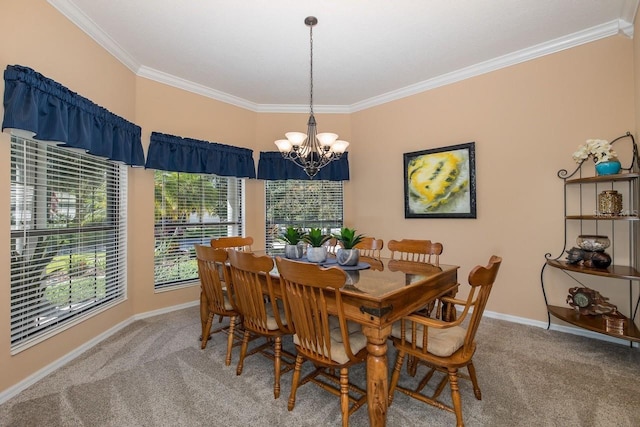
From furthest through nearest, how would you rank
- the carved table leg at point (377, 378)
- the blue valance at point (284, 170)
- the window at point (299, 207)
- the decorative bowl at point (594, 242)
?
1. the window at point (299, 207)
2. the blue valance at point (284, 170)
3. the decorative bowl at point (594, 242)
4. the carved table leg at point (377, 378)

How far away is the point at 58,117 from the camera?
2275 mm

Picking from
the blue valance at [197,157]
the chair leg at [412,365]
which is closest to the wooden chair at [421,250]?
the chair leg at [412,365]

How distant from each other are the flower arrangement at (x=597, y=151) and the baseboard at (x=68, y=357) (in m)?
Result: 4.63

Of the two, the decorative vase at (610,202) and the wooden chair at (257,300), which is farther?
the decorative vase at (610,202)

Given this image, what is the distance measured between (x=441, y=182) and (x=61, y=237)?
394 cm

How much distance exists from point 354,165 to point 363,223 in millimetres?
917

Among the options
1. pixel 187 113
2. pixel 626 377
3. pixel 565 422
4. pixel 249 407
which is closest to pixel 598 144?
pixel 626 377

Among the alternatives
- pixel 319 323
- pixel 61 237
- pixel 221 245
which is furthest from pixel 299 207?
pixel 319 323

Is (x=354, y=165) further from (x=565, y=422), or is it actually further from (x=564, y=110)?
(x=565, y=422)

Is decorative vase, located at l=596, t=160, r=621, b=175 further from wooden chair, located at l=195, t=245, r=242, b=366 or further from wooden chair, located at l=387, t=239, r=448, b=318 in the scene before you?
wooden chair, located at l=195, t=245, r=242, b=366

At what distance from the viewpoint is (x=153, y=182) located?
3650 mm

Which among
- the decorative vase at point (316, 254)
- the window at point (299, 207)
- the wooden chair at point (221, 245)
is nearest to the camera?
the decorative vase at point (316, 254)

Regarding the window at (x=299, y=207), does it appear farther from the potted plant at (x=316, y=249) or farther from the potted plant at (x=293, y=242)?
the potted plant at (x=316, y=249)

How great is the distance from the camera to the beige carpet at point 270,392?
179 centimetres
